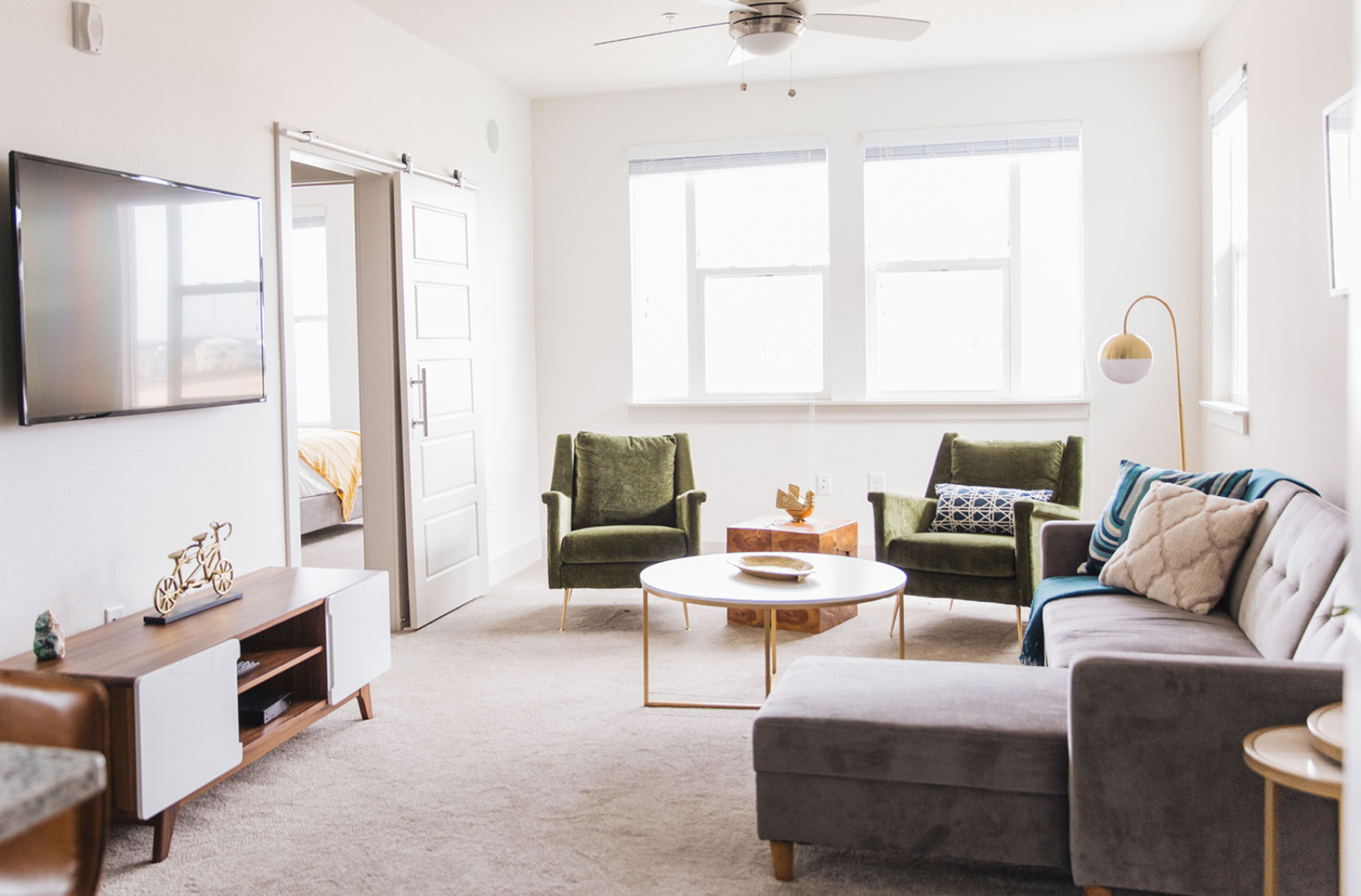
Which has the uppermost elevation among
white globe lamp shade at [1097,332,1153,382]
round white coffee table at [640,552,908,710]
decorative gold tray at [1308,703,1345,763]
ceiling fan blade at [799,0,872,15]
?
ceiling fan blade at [799,0,872,15]

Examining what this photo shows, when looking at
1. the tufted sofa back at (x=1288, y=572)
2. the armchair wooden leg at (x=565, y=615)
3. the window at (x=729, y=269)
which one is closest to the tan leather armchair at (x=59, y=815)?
the tufted sofa back at (x=1288, y=572)

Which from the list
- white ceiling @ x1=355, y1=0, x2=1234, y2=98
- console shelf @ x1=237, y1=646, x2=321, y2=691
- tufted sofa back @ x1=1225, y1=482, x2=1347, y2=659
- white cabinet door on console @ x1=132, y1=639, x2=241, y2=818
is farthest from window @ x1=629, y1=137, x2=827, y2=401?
white cabinet door on console @ x1=132, y1=639, x2=241, y2=818

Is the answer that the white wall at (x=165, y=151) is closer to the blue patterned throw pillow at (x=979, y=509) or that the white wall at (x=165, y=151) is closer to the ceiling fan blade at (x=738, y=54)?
the ceiling fan blade at (x=738, y=54)

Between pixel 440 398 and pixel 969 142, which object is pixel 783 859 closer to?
pixel 440 398

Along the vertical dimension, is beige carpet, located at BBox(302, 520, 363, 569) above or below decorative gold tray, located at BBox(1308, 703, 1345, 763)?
below

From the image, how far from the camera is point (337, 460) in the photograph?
23.5 ft

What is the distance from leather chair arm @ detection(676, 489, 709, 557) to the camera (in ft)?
15.7

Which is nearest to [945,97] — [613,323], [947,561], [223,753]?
[613,323]

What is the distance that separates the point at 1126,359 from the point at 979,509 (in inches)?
34.7

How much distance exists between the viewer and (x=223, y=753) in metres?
2.73

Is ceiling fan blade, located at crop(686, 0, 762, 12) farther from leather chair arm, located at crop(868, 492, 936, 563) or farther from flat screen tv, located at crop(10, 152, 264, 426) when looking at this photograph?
leather chair arm, located at crop(868, 492, 936, 563)

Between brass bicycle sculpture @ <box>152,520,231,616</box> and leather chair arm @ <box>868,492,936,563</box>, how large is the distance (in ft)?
8.32

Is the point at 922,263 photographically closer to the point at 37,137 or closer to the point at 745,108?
the point at 745,108

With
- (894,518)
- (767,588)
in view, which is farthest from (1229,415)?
(767,588)
